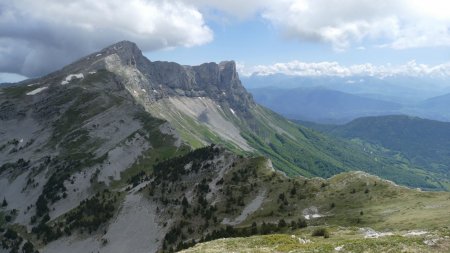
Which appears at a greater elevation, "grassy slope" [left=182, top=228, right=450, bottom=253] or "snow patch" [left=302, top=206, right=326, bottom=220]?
"grassy slope" [left=182, top=228, right=450, bottom=253]

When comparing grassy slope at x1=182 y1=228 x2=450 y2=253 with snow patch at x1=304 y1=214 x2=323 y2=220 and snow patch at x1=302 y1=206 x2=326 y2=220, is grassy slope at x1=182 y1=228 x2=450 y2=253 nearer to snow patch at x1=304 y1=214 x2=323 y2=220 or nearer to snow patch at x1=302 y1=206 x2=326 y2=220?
snow patch at x1=304 y1=214 x2=323 y2=220

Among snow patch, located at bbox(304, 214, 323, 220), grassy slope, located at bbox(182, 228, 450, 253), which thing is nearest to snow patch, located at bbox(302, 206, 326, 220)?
snow patch, located at bbox(304, 214, 323, 220)

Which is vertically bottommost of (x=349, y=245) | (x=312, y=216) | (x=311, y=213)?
(x=312, y=216)

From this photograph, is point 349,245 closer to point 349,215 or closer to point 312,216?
point 349,215

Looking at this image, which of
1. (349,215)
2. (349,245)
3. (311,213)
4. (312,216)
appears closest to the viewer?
(349,245)

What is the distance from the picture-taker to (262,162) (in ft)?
506

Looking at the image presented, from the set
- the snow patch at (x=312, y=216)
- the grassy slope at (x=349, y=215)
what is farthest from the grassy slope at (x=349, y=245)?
the snow patch at (x=312, y=216)

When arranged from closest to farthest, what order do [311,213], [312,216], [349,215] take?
[349,215], [312,216], [311,213]

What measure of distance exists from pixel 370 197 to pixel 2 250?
14627 cm

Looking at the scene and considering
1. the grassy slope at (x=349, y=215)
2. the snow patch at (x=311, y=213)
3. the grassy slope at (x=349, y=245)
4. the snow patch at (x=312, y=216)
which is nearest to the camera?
the grassy slope at (x=349, y=245)

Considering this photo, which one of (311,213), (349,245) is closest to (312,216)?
(311,213)

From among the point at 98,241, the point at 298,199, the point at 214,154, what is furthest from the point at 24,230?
the point at 298,199

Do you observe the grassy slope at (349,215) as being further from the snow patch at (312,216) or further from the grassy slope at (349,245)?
the snow patch at (312,216)

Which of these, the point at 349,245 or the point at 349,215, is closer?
the point at 349,245
